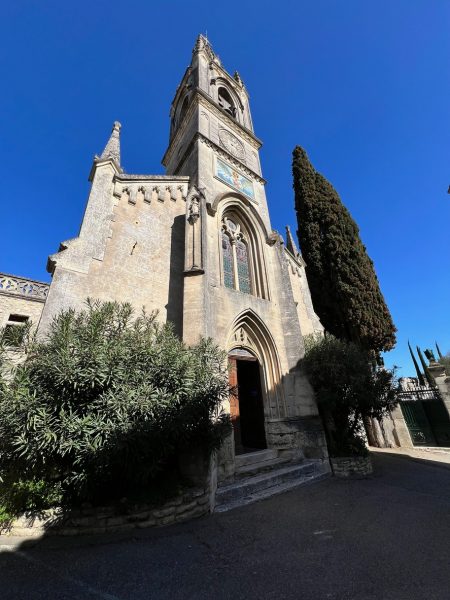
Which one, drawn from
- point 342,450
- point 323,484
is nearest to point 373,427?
point 342,450

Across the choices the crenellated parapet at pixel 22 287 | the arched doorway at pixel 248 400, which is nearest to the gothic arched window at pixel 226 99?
the crenellated parapet at pixel 22 287

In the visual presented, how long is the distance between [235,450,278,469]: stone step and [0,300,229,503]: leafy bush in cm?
275

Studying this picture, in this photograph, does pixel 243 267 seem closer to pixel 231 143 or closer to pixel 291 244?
pixel 291 244

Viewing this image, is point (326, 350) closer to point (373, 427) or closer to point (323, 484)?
point (323, 484)

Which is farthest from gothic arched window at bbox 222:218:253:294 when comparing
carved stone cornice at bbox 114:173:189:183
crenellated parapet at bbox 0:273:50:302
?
crenellated parapet at bbox 0:273:50:302

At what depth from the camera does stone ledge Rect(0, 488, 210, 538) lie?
3895 millimetres

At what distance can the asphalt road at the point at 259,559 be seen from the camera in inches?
108

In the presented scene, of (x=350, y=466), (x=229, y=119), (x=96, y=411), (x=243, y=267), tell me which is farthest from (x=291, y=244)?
(x=96, y=411)

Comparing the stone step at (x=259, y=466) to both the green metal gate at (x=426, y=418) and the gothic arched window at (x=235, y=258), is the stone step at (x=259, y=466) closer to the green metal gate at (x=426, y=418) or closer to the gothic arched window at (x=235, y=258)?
the gothic arched window at (x=235, y=258)

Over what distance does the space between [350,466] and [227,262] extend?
765 cm

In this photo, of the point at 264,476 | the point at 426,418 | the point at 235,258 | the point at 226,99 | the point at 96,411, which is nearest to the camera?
the point at 96,411

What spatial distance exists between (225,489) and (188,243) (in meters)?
6.70

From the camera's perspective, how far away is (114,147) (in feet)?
35.2

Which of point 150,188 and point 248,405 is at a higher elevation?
point 150,188
